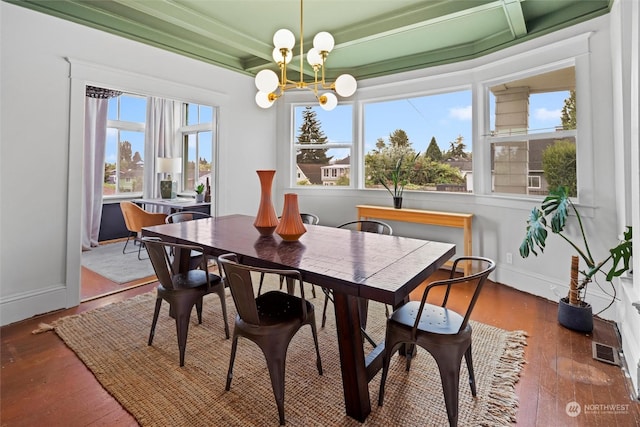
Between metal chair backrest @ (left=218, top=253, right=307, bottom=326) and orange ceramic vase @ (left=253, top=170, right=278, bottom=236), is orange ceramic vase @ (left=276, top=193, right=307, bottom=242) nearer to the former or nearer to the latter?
orange ceramic vase @ (left=253, top=170, right=278, bottom=236)

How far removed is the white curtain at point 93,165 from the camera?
195 inches

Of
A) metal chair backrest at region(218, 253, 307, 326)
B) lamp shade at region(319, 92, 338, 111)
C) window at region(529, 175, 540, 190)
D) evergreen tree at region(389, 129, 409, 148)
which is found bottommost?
metal chair backrest at region(218, 253, 307, 326)

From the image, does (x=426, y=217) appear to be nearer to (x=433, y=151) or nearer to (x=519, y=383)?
(x=433, y=151)

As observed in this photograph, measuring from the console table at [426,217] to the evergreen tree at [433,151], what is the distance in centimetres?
75

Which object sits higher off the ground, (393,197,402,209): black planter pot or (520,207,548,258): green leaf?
(393,197,402,209): black planter pot

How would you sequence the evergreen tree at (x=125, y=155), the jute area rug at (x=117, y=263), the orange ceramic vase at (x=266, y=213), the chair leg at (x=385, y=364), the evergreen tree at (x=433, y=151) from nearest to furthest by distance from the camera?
1. the chair leg at (x=385, y=364)
2. the orange ceramic vase at (x=266, y=213)
3. the jute area rug at (x=117, y=263)
4. the evergreen tree at (x=433, y=151)
5. the evergreen tree at (x=125, y=155)

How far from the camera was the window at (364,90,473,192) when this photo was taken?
405 cm

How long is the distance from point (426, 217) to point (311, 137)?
214 cm

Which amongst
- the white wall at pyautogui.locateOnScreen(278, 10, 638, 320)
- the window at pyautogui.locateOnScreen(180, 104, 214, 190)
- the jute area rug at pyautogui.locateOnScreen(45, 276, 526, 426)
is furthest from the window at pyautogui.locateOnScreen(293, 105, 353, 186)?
the jute area rug at pyautogui.locateOnScreen(45, 276, 526, 426)

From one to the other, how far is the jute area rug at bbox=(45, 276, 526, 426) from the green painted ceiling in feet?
8.84

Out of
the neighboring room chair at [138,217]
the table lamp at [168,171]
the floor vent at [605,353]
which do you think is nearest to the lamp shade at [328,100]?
the floor vent at [605,353]

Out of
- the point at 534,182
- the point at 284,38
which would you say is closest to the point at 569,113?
the point at 534,182

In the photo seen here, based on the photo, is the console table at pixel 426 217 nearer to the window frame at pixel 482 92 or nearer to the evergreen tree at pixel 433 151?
the window frame at pixel 482 92

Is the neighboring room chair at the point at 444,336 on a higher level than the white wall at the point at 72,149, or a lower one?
lower
